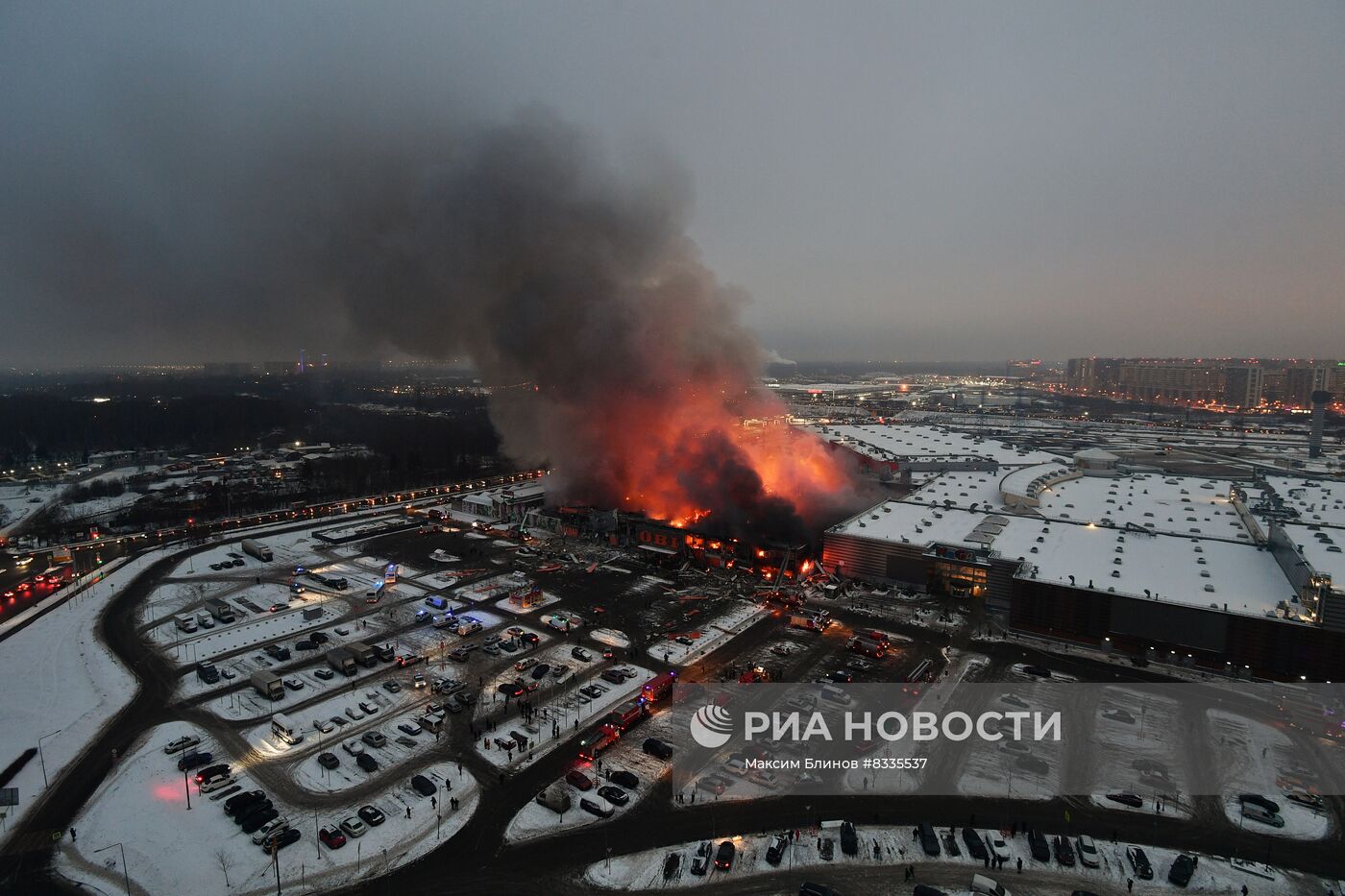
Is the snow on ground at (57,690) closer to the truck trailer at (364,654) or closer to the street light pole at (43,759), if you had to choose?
the street light pole at (43,759)

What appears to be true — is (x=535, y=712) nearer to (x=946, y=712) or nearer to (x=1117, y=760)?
(x=946, y=712)

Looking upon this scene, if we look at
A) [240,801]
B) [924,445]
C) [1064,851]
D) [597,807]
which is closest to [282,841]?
[240,801]

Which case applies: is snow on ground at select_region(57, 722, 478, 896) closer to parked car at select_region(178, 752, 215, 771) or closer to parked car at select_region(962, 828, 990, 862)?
parked car at select_region(178, 752, 215, 771)

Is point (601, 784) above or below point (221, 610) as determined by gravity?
below

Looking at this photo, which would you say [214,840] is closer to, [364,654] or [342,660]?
[342,660]

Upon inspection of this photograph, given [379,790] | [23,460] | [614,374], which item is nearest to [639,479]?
[614,374]

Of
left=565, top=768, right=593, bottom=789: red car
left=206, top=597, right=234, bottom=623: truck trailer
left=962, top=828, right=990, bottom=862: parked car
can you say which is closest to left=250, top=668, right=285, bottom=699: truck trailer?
left=206, top=597, right=234, bottom=623: truck trailer
